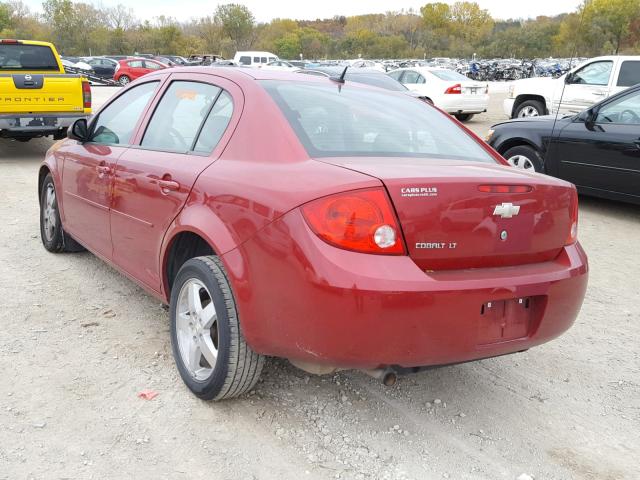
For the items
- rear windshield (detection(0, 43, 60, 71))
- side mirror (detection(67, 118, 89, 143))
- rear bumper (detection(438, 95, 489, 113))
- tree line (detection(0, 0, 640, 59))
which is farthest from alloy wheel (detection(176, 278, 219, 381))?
tree line (detection(0, 0, 640, 59))

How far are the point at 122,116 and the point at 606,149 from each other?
5.31 meters

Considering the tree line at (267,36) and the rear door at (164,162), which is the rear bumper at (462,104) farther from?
the tree line at (267,36)

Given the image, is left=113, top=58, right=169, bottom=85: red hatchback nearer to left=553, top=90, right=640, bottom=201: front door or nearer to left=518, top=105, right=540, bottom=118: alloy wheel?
left=518, top=105, right=540, bottom=118: alloy wheel

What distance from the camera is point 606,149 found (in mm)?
7070

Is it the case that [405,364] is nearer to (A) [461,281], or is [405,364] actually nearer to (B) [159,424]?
(A) [461,281]

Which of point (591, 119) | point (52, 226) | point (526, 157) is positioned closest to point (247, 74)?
point (52, 226)

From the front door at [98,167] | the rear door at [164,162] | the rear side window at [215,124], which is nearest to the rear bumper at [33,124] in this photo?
the front door at [98,167]

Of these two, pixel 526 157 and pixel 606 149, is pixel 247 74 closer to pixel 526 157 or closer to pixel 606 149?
pixel 606 149

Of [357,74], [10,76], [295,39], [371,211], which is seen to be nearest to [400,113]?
[371,211]

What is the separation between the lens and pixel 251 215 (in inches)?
105

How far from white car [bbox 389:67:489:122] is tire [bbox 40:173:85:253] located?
12.6 metres

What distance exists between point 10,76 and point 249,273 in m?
8.59

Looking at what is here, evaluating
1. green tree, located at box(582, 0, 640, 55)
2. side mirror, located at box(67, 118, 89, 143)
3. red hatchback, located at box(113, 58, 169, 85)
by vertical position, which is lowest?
red hatchback, located at box(113, 58, 169, 85)

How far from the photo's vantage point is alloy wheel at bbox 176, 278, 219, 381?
3.01 metres
